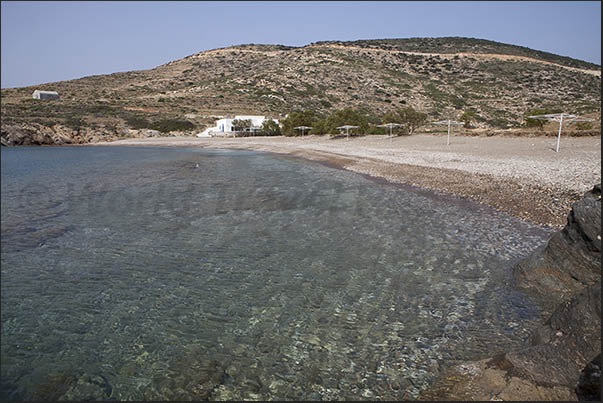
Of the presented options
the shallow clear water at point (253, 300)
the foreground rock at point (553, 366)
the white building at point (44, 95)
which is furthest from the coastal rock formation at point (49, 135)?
the foreground rock at point (553, 366)

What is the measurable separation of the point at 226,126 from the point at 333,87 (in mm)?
25191

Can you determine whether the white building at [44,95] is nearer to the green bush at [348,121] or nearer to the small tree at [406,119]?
the green bush at [348,121]

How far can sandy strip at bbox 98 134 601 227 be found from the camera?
1102cm

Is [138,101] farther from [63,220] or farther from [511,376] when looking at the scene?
[511,376]

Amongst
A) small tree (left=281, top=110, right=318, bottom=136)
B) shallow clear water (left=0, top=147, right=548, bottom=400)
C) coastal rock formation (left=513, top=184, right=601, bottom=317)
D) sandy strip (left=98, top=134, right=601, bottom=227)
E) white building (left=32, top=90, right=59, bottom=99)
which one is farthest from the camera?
white building (left=32, top=90, right=59, bottom=99)

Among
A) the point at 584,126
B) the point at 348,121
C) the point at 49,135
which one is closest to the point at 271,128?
the point at 348,121

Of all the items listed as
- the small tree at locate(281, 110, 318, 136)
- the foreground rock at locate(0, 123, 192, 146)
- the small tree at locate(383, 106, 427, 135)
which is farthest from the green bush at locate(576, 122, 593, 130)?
the foreground rock at locate(0, 123, 192, 146)

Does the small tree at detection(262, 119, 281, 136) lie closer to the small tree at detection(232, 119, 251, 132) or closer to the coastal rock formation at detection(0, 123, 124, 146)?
the small tree at detection(232, 119, 251, 132)

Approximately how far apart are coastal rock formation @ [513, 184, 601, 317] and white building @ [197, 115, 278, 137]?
1951 inches

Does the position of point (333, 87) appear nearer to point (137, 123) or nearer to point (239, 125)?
point (239, 125)

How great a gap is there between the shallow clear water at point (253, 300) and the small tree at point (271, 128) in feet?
139

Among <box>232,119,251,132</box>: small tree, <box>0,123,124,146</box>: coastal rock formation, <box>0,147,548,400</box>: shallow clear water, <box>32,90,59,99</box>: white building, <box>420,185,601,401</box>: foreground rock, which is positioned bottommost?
<box>0,147,548,400</box>: shallow clear water

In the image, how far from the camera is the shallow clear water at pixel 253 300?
388 centimetres

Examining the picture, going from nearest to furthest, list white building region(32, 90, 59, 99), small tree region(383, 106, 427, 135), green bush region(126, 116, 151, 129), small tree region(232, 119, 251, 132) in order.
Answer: small tree region(383, 106, 427, 135) → small tree region(232, 119, 251, 132) → green bush region(126, 116, 151, 129) → white building region(32, 90, 59, 99)
